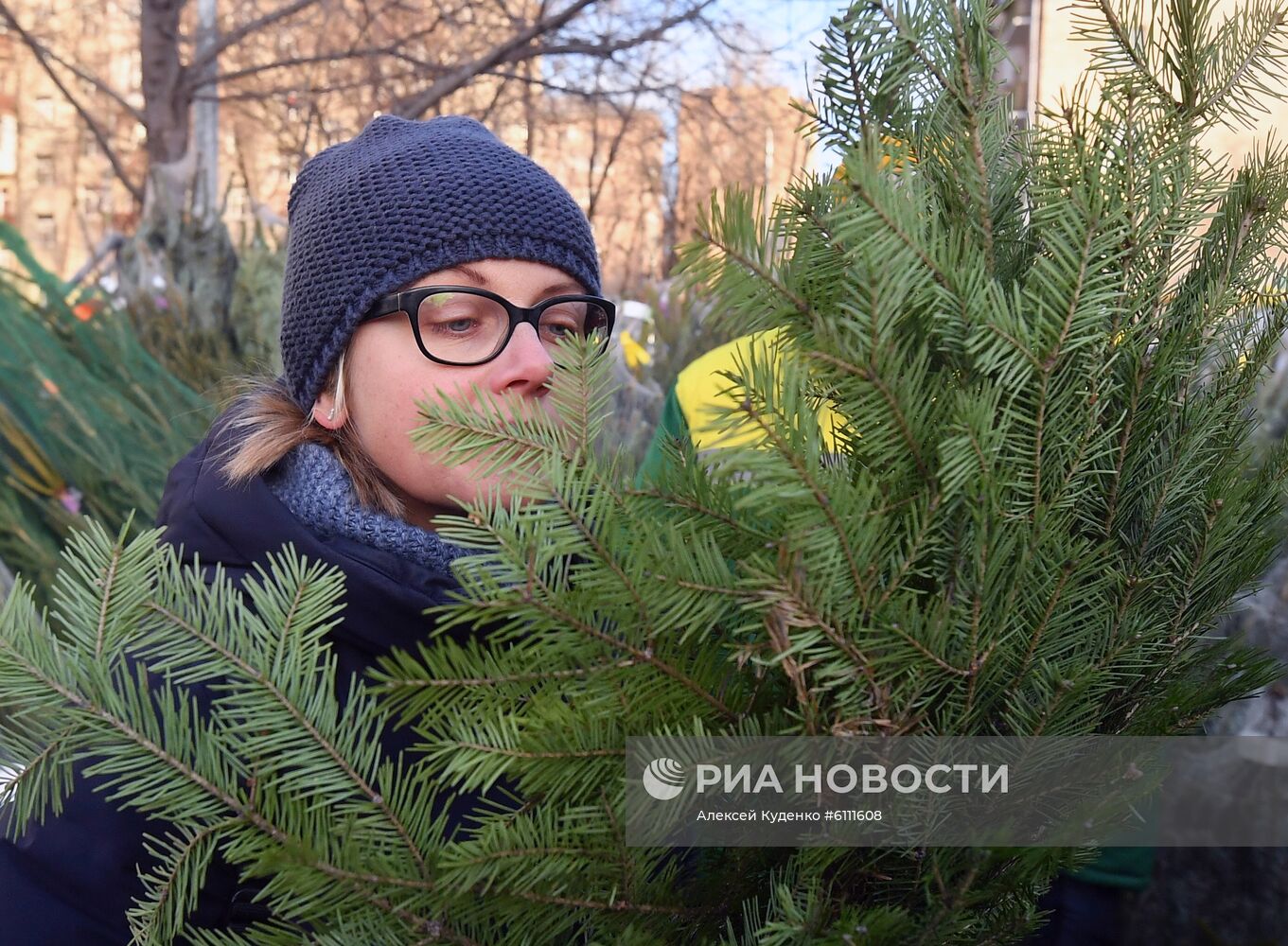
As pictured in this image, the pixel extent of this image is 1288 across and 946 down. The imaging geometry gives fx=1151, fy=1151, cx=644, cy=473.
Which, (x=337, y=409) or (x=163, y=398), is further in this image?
(x=163, y=398)

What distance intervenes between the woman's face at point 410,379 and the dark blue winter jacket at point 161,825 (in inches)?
5.1

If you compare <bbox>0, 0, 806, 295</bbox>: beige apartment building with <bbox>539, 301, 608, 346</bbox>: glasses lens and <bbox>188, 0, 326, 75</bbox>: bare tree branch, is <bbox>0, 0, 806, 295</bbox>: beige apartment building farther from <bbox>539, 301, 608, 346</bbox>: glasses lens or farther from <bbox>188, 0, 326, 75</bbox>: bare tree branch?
<bbox>539, 301, 608, 346</bbox>: glasses lens

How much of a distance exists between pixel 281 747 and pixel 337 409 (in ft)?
3.05

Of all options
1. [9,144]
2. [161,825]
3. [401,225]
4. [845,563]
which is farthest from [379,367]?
[9,144]

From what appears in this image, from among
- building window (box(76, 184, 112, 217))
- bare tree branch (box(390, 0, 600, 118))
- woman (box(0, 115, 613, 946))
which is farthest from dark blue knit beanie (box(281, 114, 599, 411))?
building window (box(76, 184, 112, 217))

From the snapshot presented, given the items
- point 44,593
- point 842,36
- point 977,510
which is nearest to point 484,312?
point 842,36

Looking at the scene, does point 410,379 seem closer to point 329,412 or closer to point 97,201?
point 329,412

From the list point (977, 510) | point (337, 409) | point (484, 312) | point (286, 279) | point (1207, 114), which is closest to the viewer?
point (977, 510)

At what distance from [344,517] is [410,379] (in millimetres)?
213

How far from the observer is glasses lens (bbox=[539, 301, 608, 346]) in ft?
5.39

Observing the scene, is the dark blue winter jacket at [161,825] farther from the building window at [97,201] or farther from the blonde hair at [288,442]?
the building window at [97,201]

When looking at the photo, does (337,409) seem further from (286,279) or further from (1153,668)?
(1153,668)

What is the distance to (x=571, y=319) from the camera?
1677 millimetres

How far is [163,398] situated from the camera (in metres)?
3.44
